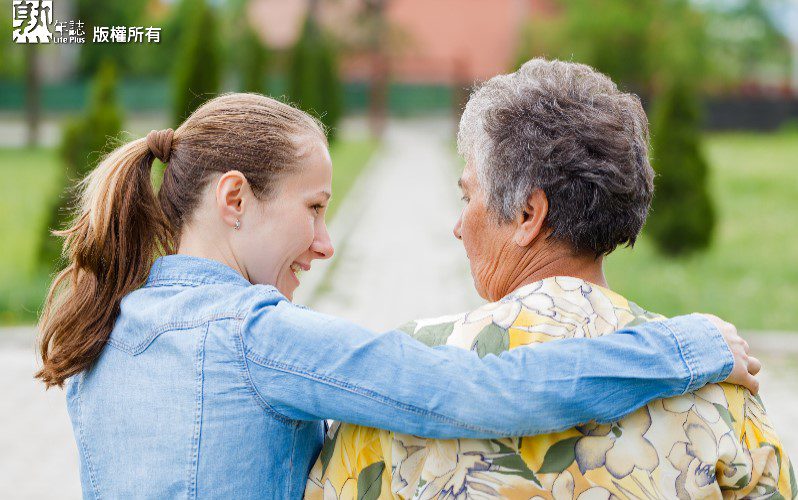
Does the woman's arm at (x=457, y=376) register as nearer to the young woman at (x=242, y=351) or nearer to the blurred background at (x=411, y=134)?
the young woman at (x=242, y=351)

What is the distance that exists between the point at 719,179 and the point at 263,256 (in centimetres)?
2180

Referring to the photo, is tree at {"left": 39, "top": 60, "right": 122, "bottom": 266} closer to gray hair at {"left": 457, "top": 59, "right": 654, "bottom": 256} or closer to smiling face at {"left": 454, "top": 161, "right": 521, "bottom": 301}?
smiling face at {"left": 454, "top": 161, "right": 521, "bottom": 301}

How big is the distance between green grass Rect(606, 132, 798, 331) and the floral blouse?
6.29m

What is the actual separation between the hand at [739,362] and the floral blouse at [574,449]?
0.03 metres

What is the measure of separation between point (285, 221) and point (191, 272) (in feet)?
0.70

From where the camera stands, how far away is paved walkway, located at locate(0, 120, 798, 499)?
18.6 ft

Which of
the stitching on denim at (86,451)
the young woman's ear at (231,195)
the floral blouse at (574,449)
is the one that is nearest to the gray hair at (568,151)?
the floral blouse at (574,449)

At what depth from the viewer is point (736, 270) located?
11.3 meters

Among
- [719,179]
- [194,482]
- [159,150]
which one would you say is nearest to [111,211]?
[159,150]

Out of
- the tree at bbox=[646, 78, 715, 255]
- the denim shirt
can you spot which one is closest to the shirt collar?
the denim shirt

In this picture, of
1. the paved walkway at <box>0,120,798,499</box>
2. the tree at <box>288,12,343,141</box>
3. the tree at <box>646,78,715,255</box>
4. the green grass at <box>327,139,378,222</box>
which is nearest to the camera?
the paved walkway at <box>0,120,798,499</box>

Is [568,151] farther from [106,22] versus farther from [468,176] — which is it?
[106,22]

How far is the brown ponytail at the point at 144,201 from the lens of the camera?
6.30 feet

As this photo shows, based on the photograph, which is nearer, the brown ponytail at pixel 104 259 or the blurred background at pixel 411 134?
the brown ponytail at pixel 104 259
